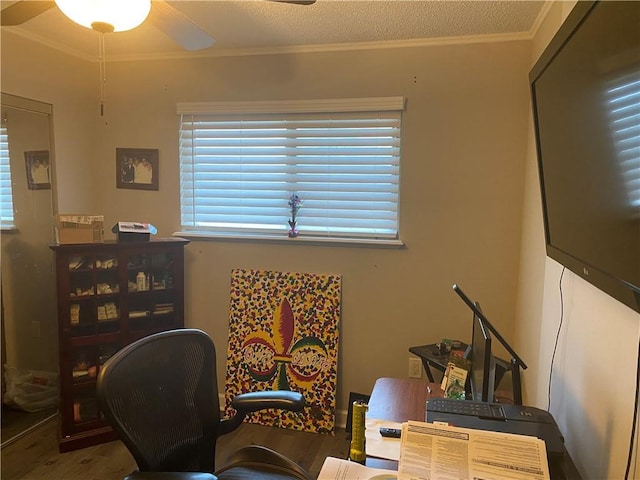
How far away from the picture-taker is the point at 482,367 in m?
1.47

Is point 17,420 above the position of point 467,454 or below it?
below

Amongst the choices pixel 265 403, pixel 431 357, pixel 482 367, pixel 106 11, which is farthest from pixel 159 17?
pixel 431 357

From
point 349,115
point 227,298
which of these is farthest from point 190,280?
point 349,115

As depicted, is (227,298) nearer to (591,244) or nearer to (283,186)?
(283,186)

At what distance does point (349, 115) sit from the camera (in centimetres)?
281

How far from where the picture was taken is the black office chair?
1376 millimetres

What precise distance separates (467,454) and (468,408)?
253 millimetres

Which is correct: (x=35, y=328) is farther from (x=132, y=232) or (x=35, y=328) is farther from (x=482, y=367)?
(x=482, y=367)

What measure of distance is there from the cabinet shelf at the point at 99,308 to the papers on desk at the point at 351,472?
6.49ft

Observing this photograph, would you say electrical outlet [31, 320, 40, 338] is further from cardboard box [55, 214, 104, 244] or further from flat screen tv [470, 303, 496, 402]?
flat screen tv [470, 303, 496, 402]

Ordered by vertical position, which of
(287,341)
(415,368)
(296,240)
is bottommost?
(415,368)

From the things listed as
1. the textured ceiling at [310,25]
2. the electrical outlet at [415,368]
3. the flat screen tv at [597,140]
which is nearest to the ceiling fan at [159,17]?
the textured ceiling at [310,25]

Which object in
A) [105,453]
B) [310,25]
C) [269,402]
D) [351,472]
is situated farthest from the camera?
[105,453]

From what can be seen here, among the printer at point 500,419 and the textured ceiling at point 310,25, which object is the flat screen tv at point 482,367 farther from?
the textured ceiling at point 310,25
